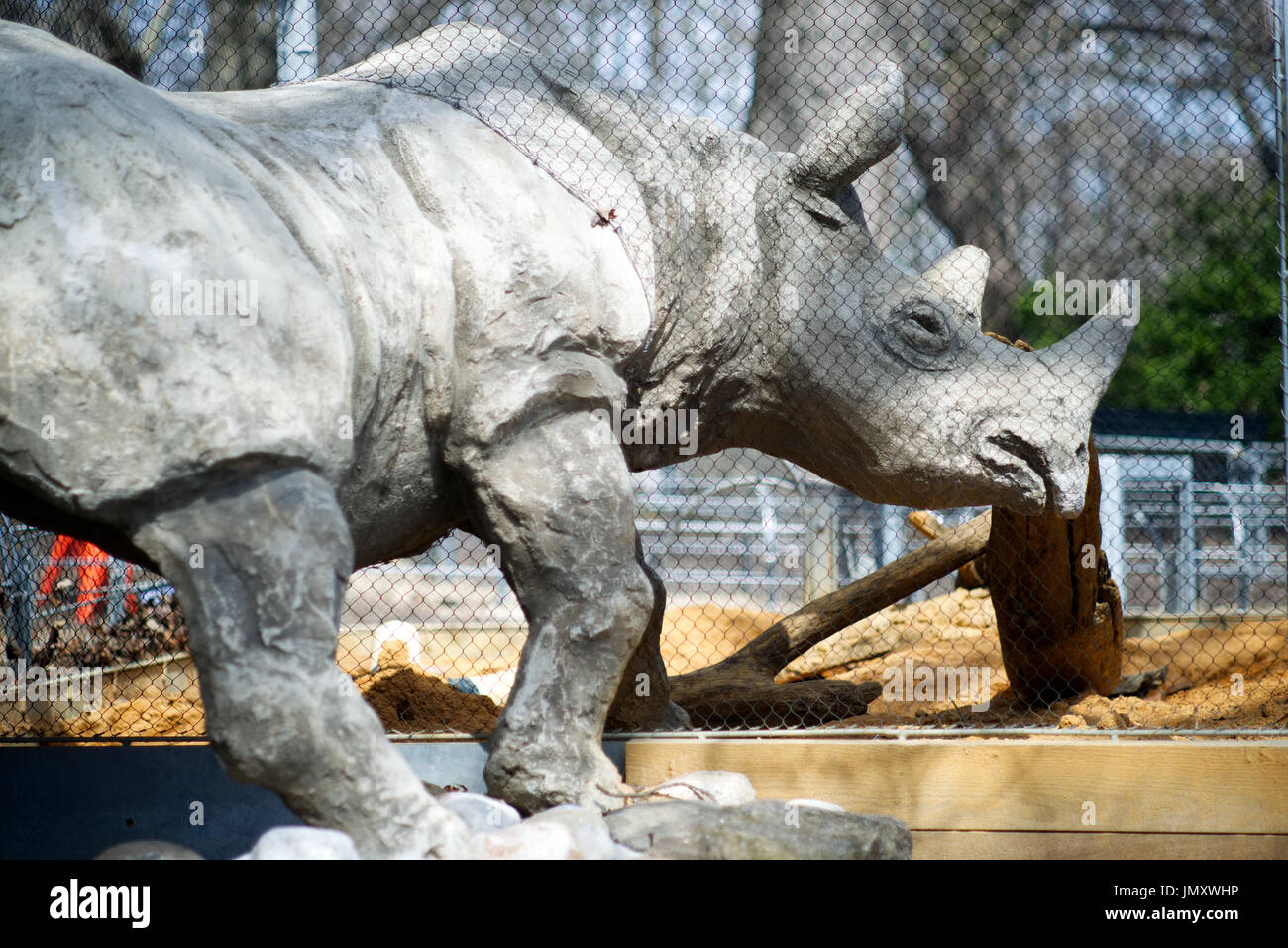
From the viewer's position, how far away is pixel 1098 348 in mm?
3510

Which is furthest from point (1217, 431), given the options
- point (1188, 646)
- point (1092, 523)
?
point (1092, 523)

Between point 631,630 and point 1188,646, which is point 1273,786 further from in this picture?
point 1188,646

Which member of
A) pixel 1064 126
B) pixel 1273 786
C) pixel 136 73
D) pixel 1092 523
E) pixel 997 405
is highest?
pixel 1064 126

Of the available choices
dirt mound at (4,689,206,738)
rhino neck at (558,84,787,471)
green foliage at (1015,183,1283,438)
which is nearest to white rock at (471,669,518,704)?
dirt mound at (4,689,206,738)

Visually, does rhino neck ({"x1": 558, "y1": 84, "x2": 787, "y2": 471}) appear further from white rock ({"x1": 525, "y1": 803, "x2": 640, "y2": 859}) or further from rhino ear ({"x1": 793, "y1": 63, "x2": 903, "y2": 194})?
white rock ({"x1": 525, "y1": 803, "x2": 640, "y2": 859})

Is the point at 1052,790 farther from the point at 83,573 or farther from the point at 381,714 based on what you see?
the point at 83,573

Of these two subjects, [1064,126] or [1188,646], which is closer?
[1188,646]

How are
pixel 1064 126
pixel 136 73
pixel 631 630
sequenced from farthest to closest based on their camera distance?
pixel 1064 126
pixel 136 73
pixel 631 630

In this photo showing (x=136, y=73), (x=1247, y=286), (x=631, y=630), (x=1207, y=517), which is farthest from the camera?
(x=1247, y=286)

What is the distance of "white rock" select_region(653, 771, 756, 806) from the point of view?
2.83 m

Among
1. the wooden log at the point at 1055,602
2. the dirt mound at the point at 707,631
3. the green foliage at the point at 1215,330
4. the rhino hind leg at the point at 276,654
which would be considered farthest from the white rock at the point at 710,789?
the green foliage at the point at 1215,330

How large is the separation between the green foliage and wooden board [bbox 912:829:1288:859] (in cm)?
867

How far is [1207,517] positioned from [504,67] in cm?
637

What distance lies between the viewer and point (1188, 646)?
589 cm
